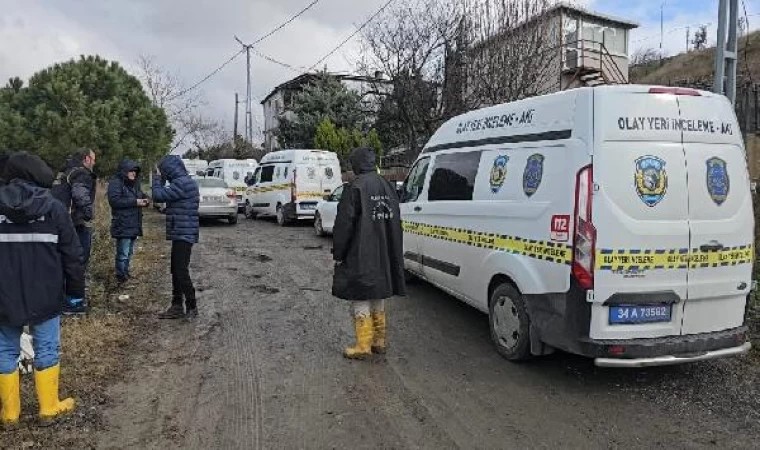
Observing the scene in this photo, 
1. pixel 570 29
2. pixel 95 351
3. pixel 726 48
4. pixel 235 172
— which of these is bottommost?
pixel 95 351

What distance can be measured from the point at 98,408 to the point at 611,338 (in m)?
3.79

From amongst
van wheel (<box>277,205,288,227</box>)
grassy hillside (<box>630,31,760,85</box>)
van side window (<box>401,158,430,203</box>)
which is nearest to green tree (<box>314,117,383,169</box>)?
van wheel (<box>277,205,288,227</box>)

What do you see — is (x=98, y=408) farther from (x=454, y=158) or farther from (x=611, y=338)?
(x=454, y=158)

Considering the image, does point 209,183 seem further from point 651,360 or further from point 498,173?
point 651,360

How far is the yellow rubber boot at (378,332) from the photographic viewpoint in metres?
5.56

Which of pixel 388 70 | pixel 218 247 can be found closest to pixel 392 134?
pixel 388 70

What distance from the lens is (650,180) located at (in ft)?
14.6

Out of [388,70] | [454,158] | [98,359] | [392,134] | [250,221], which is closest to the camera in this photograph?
[98,359]

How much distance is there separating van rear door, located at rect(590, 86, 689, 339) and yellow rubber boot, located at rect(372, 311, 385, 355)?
1.93 m

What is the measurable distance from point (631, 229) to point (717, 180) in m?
0.92

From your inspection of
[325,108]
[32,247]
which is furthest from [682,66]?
[32,247]

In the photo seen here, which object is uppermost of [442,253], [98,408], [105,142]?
[105,142]

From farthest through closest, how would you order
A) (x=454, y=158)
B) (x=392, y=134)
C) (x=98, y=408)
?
(x=392, y=134) < (x=454, y=158) < (x=98, y=408)

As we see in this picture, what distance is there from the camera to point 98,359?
5.29m
